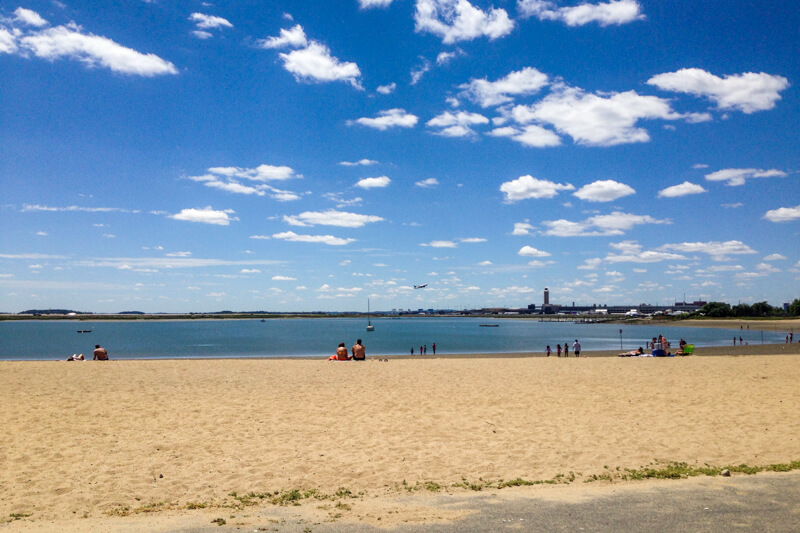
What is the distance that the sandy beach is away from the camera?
784 cm

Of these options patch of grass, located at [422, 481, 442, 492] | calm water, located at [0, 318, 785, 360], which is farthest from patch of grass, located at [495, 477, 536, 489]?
calm water, located at [0, 318, 785, 360]

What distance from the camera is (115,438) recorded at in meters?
11.3

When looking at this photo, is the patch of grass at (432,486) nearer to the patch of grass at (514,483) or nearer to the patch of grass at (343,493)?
the patch of grass at (514,483)

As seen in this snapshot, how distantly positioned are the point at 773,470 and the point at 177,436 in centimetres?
1132

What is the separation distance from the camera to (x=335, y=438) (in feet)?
37.7

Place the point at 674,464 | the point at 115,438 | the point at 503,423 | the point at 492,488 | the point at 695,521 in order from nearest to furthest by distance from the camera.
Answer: the point at 695,521 < the point at 492,488 < the point at 674,464 < the point at 115,438 < the point at 503,423

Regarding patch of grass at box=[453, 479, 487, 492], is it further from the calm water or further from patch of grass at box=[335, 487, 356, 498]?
the calm water

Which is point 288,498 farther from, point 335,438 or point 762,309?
point 762,309

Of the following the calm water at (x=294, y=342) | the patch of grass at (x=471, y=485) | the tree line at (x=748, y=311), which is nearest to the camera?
the patch of grass at (x=471, y=485)

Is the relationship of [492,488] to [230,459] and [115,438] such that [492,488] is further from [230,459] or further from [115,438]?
[115,438]

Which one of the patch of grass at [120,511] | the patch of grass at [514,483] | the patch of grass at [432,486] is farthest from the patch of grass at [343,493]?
the patch of grass at [120,511]

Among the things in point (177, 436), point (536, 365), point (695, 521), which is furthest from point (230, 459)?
point (536, 365)

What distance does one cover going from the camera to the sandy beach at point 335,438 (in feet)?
25.7

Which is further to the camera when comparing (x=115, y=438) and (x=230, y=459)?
(x=115, y=438)
